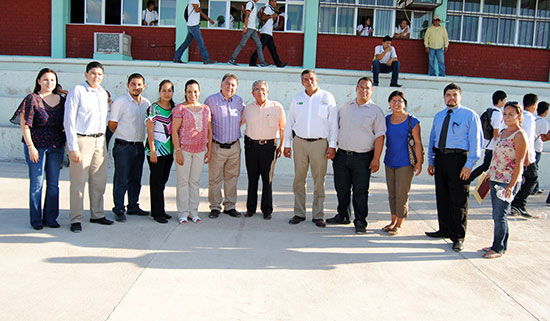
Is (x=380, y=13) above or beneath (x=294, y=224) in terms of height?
above

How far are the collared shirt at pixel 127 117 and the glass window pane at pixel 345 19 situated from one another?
9860 mm

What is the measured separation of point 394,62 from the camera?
11836 millimetres

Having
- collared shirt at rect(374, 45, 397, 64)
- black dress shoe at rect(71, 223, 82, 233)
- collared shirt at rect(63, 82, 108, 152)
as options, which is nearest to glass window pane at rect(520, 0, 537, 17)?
collared shirt at rect(374, 45, 397, 64)

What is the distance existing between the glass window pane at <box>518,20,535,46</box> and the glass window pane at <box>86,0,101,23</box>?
1328cm

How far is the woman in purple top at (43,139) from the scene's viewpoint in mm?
4992

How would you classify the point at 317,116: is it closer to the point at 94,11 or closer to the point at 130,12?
the point at 130,12

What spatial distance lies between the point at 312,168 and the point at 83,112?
111 inches

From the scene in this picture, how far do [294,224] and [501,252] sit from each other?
2401mm

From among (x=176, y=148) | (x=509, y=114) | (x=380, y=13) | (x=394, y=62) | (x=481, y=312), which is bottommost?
(x=481, y=312)

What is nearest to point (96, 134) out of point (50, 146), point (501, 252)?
point (50, 146)

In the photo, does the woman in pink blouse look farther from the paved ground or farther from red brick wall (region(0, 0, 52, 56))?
red brick wall (region(0, 0, 52, 56))

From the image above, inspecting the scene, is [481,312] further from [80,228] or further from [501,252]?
[80,228]

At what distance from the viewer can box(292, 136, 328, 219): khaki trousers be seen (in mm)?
5887

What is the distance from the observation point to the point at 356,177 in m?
5.69
